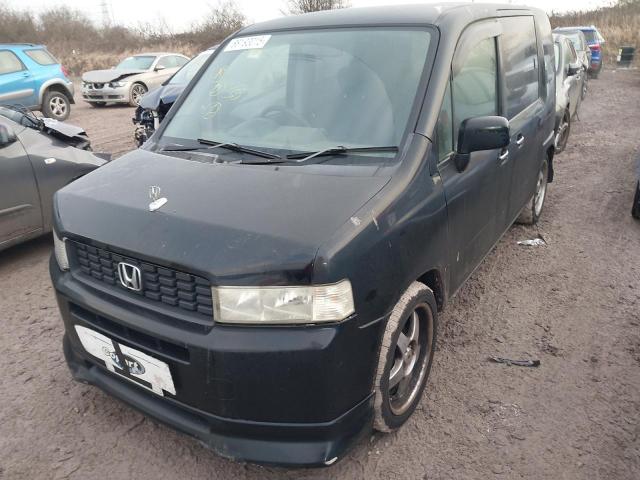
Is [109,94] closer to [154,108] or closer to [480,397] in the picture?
[154,108]

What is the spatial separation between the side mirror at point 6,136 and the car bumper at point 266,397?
299 cm

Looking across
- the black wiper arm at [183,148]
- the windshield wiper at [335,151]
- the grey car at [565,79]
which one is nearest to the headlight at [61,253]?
the black wiper arm at [183,148]

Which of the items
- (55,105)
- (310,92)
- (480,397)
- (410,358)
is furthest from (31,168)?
(55,105)

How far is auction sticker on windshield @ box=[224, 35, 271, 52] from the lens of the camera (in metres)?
3.17

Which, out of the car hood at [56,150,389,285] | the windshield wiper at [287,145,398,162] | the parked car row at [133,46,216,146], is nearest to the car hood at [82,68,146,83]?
the parked car row at [133,46,216,146]

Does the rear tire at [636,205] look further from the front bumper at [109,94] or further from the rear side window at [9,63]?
the front bumper at [109,94]

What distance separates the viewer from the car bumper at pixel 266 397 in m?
1.83

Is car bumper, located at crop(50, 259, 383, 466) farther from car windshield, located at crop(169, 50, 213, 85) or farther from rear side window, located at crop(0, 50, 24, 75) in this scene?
rear side window, located at crop(0, 50, 24, 75)

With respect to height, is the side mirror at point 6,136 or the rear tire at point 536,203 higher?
the side mirror at point 6,136

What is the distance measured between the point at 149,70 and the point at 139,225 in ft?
48.0

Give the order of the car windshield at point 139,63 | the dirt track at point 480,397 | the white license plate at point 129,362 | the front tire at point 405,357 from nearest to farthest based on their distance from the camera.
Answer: the white license plate at point 129,362 < the front tire at point 405,357 < the dirt track at point 480,397 < the car windshield at point 139,63

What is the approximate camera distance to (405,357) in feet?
8.21

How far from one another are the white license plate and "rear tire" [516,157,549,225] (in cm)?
390

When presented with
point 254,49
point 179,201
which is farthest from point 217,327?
point 254,49
